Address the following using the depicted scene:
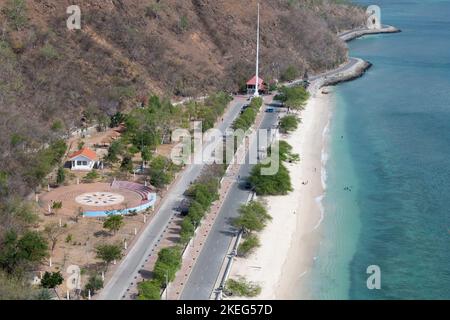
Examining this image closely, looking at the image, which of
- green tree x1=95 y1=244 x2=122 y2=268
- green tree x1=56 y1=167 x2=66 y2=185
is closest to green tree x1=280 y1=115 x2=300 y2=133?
green tree x1=56 y1=167 x2=66 y2=185

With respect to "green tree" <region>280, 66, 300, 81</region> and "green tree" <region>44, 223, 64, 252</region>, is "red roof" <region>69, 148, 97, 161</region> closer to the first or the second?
"green tree" <region>44, 223, 64, 252</region>

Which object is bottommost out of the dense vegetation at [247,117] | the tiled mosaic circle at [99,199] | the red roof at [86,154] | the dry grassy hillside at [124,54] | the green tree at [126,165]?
the tiled mosaic circle at [99,199]

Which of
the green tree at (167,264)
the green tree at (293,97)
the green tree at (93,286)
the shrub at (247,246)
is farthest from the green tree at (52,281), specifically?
the green tree at (293,97)

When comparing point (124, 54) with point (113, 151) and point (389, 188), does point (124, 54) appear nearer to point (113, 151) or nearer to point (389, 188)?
point (113, 151)

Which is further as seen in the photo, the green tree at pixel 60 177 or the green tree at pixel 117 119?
the green tree at pixel 117 119

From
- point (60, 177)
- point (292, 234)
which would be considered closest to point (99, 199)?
point (60, 177)

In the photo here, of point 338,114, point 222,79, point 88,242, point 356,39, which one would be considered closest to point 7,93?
point 88,242

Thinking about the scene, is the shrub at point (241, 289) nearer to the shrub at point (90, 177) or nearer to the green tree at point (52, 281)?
the green tree at point (52, 281)
